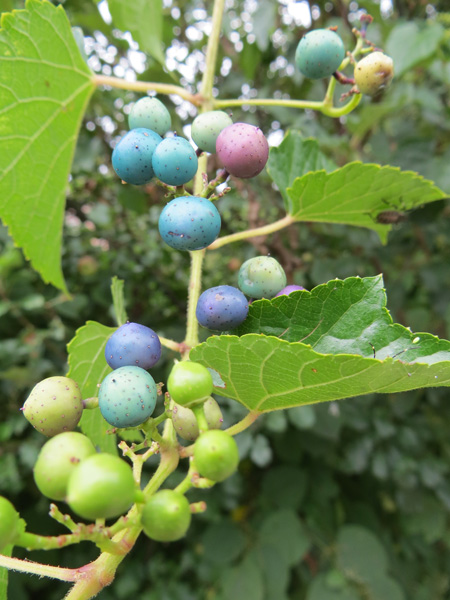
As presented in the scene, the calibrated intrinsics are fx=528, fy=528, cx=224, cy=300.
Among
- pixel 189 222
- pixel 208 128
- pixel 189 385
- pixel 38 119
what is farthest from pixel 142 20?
pixel 189 385

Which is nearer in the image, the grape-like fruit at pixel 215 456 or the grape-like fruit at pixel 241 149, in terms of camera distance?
the grape-like fruit at pixel 215 456

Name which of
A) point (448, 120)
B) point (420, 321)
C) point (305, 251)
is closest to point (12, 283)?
point (305, 251)

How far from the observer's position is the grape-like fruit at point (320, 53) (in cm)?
102

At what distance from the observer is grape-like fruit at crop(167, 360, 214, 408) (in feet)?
1.94

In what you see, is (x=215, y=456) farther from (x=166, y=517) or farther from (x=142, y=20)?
(x=142, y=20)

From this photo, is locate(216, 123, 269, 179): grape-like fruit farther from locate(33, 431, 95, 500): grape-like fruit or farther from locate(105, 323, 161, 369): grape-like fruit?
locate(33, 431, 95, 500): grape-like fruit

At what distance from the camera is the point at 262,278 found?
32.7 inches

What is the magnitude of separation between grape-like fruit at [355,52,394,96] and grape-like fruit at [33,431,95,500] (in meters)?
0.83

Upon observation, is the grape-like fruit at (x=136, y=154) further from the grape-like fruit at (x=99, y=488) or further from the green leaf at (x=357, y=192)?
the grape-like fruit at (x=99, y=488)

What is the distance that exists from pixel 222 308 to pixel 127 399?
0.20 metres

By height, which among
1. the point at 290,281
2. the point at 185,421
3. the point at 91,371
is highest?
the point at 185,421

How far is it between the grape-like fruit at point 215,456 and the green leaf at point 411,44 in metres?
1.52

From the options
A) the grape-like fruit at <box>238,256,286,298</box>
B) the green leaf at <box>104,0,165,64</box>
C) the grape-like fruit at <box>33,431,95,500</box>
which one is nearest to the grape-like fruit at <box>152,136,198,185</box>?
the grape-like fruit at <box>238,256,286,298</box>

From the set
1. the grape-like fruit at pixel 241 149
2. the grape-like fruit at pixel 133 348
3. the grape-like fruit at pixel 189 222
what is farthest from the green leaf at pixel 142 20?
the grape-like fruit at pixel 133 348
